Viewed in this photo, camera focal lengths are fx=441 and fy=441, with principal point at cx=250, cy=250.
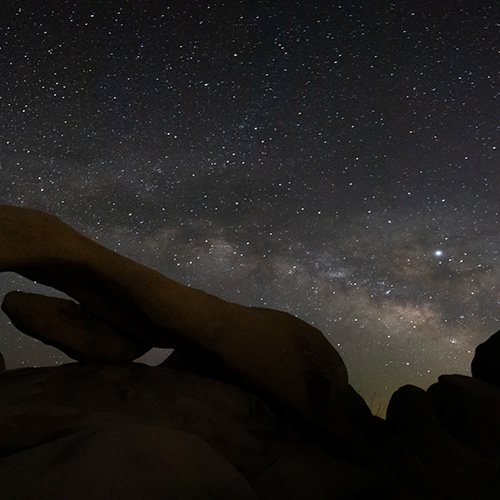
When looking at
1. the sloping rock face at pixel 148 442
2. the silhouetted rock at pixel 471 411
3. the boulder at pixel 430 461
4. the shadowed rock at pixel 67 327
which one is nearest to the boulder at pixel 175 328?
the shadowed rock at pixel 67 327

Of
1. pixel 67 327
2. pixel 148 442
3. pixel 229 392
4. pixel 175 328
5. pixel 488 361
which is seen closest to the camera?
pixel 148 442

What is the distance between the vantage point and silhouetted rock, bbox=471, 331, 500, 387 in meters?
5.70

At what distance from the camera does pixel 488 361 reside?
19.1 feet

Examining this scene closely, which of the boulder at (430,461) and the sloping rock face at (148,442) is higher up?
the sloping rock face at (148,442)

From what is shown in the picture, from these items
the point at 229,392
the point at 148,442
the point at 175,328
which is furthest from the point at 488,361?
the point at 148,442

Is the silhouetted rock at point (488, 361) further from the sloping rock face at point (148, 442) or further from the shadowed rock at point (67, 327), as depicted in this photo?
the shadowed rock at point (67, 327)

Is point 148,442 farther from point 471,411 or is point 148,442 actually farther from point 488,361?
point 488,361

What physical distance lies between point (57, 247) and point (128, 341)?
1.51 metres

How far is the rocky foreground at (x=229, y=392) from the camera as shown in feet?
13.6

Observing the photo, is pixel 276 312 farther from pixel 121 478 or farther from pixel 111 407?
pixel 121 478

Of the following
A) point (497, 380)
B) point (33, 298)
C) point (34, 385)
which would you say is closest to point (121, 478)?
point (34, 385)

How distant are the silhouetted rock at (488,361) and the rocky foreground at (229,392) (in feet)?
0.07

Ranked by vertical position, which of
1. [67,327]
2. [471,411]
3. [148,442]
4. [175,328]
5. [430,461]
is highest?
[67,327]

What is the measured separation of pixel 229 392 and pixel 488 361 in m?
3.49
